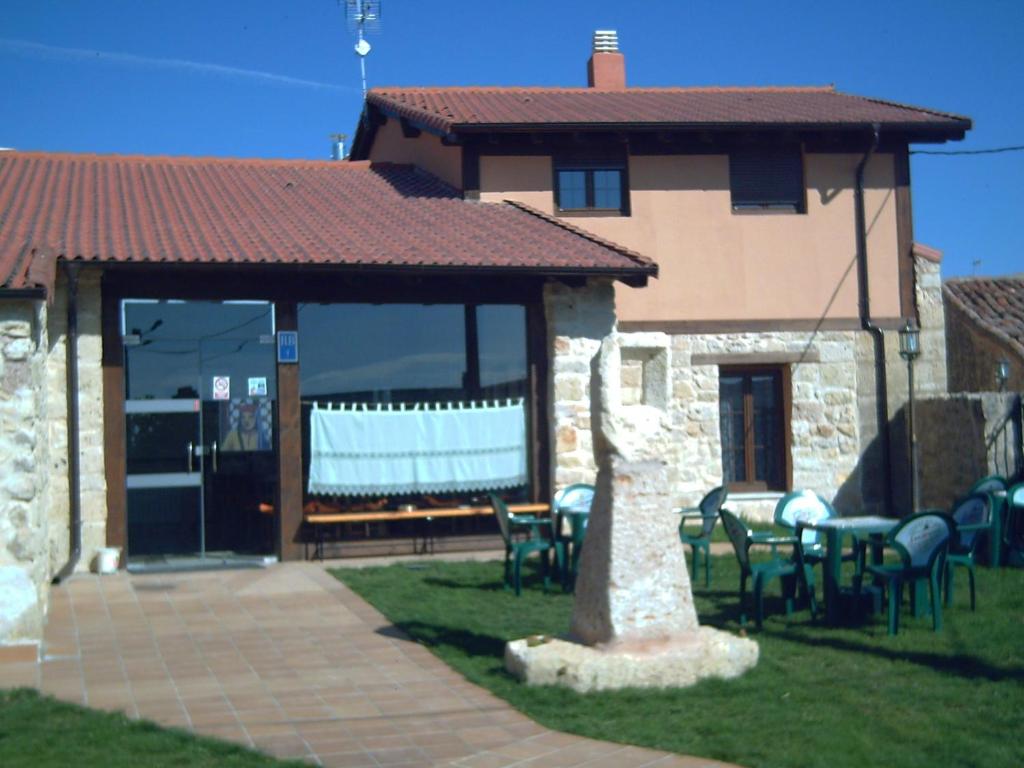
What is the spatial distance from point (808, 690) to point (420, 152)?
12.0m

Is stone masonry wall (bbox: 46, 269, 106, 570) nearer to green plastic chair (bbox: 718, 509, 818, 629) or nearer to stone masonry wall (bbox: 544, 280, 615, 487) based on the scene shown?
stone masonry wall (bbox: 544, 280, 615, 487)

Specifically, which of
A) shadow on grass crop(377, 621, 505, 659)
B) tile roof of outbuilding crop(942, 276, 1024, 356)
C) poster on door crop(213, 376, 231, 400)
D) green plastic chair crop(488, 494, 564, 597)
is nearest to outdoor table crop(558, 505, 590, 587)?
green plastic chair crop(488, 494, 564, 597)

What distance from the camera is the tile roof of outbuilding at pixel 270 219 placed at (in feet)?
40.0

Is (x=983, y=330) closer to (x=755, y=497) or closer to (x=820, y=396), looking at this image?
(x=820, y=396)

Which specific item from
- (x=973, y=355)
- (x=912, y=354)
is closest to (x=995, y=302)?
(x=973, y=355)

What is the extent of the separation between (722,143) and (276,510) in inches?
309

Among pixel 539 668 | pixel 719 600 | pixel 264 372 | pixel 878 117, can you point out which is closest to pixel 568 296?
pixel 264 372

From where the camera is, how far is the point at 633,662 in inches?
277

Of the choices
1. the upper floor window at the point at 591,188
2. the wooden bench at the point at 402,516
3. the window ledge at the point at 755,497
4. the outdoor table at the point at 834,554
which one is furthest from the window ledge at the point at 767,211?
the outdoor table at the point at 834,554

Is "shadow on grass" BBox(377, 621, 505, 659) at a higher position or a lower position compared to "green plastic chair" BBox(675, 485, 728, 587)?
lower

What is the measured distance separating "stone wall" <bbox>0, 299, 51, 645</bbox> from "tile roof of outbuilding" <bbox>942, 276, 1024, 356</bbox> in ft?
52.4

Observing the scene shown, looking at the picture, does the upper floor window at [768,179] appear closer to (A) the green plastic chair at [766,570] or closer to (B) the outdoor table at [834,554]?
(A) the green plastic chair at [766,570]

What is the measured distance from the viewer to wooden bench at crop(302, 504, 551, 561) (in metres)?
12.6

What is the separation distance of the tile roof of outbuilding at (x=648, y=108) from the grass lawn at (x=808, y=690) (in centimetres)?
737
